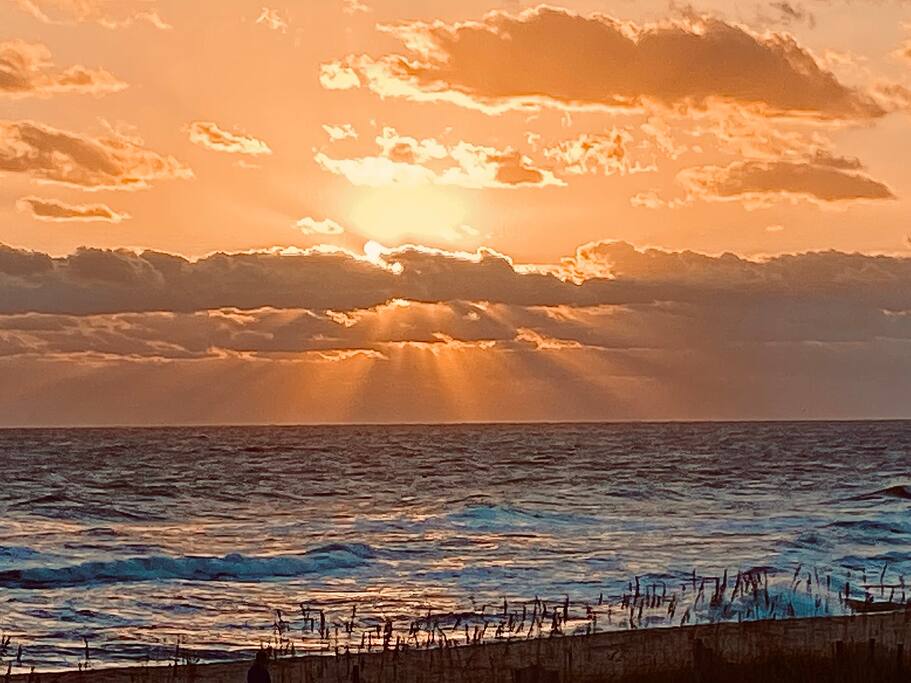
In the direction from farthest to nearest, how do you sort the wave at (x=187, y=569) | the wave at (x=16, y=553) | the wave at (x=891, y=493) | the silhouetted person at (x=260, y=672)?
1. the wave at (x=891, y=493)
2. the wave at (x=16, y=553)
3. the wave at (x=187, y=569)
4. the silhouetted person at (x=260, y=672)

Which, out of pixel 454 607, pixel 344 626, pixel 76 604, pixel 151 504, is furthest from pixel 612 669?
pixel 151 504

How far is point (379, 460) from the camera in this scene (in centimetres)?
11500

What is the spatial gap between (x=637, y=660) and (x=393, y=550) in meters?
22.8

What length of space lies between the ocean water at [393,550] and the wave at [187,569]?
0.09 meters

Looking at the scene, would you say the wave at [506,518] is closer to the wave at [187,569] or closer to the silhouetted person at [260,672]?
the wave at [187,569]

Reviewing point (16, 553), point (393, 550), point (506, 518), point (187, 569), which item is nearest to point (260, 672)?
point (187, 569)

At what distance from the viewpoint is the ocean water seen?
26.5m

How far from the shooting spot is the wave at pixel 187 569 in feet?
111

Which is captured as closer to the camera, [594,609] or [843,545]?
[594,609]

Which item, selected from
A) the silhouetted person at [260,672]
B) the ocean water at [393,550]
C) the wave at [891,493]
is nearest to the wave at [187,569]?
the ocean water at [393,550]

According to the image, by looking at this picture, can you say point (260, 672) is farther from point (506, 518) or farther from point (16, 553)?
point (506, 518)

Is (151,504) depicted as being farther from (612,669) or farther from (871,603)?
(612,669)

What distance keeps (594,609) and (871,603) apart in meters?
5.28

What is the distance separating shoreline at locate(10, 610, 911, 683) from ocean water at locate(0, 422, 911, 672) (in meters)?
2.64
